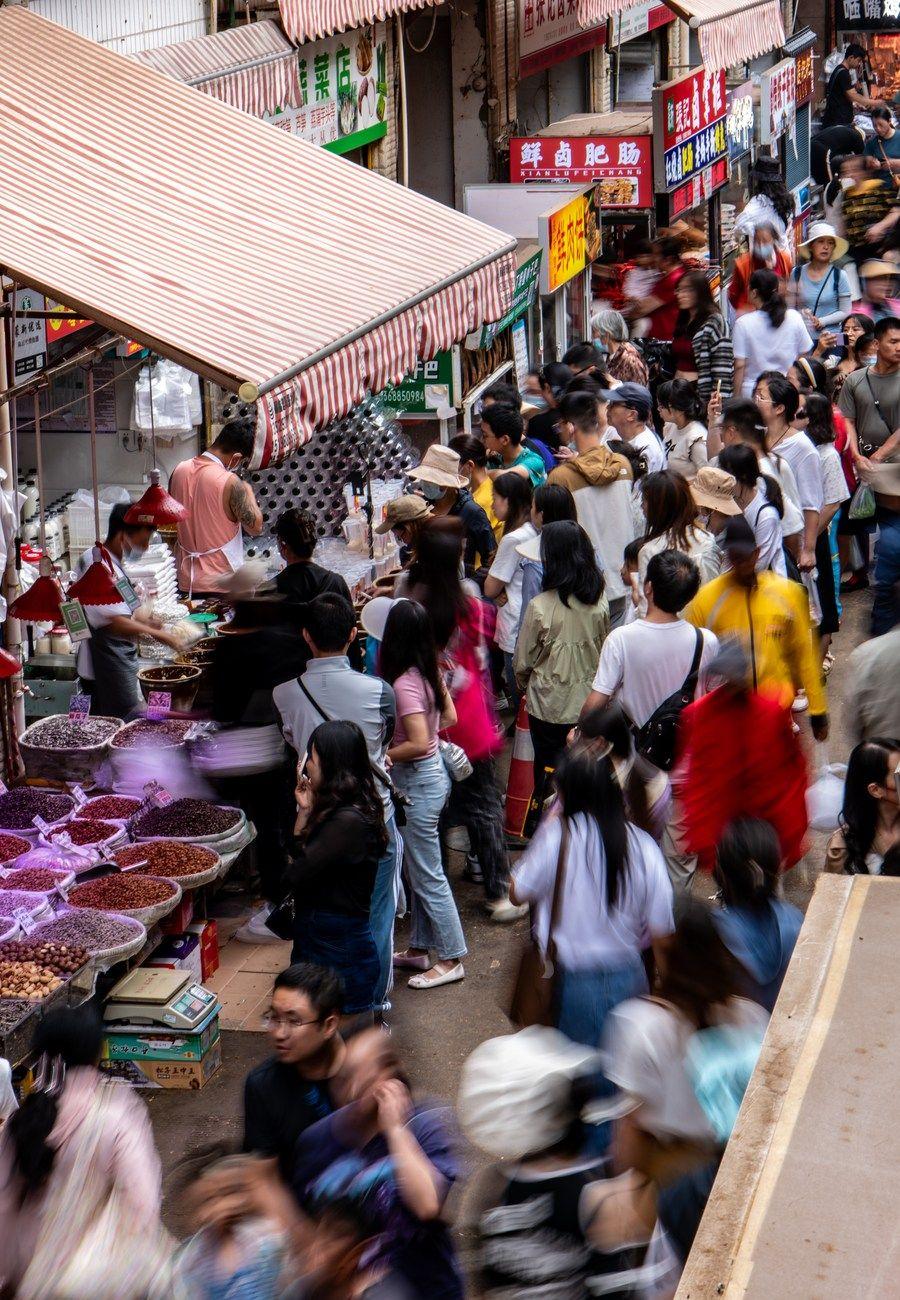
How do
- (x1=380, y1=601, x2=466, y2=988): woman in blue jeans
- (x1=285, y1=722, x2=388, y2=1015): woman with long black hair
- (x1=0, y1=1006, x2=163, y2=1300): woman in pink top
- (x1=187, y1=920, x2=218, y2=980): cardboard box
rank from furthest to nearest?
1. (x1=187, y1=920, x2=218, y2=980): cardboard box
2. (x1=380, y1=601, x2=466, y2=988): woman in blue jeans
3. (x1=285, y1=722, x2=388, y2=1015): woman with long black hair
4. (x1=0, y1=1006, x2=163, y2=1300): woman in pink top

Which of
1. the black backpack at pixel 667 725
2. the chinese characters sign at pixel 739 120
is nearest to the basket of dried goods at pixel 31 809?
the black backpack at pixel 667 725

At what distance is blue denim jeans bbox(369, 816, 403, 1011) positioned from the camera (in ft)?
21.1

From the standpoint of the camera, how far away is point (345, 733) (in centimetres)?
567

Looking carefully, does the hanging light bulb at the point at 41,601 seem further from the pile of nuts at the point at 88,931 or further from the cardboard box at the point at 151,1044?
the cardboard box at the point at 151,1044

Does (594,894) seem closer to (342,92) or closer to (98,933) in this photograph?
(98,933)

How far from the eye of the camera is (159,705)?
8.56 meters

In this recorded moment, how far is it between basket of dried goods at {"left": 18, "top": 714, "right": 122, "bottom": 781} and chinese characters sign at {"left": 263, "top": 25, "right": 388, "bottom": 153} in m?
5.12

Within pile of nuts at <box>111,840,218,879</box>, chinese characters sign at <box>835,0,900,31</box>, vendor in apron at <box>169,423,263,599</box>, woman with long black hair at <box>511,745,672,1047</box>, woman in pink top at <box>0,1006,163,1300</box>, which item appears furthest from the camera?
chinese characters sign at <box>835,0,900,31</box>

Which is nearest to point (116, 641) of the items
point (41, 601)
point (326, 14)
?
point (41, 601)

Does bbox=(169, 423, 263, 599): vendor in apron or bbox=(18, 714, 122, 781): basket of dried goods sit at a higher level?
bbox=(169, 423, 263, 599): vendor in apron

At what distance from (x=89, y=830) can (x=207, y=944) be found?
0.73 metres

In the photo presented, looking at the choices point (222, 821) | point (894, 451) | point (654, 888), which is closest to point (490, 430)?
point (894, 451)

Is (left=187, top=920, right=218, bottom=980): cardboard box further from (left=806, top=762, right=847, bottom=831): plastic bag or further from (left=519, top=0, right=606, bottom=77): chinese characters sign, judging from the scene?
(left=519, top=0, right=606, bottom=77): chinese characters sign

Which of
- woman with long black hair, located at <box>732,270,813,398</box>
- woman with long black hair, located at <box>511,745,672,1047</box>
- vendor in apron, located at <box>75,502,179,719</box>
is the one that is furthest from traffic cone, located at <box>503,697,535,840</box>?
woman with long black hair, located at <box>732,270,813,398</box>
